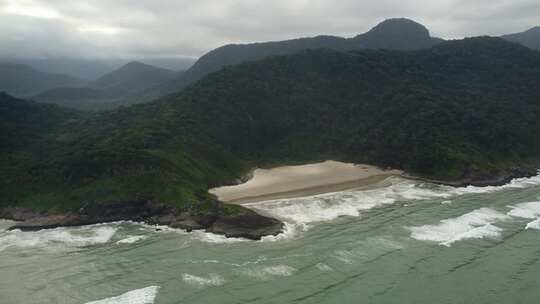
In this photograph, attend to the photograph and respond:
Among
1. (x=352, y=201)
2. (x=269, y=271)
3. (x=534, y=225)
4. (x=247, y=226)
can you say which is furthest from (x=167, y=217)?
Result: (x=534, y=225)

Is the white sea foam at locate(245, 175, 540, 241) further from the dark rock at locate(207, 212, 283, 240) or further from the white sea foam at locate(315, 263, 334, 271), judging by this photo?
the white sea foam at locate(315, 263, 334, 271)

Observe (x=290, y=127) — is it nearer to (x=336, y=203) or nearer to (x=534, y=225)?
(x=336, y=203)

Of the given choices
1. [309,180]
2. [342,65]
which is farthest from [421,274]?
[342,65]

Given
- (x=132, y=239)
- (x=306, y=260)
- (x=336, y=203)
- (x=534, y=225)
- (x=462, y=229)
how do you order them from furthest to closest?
(x=336, y=203) < (x=534, y=225) < (x=462, y=229) < (x=132, y=239) < (x=306, y=260)

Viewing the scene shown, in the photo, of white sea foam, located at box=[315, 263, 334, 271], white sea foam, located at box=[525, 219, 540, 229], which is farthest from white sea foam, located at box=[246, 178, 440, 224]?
white sea foam, located at box=[525, 219, 540, 229]

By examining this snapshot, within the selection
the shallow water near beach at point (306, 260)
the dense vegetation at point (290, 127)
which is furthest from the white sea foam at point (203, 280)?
the dense vegetation at point (290, 127)

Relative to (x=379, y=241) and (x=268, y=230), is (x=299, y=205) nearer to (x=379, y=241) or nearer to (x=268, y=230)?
(x=268, y=230)

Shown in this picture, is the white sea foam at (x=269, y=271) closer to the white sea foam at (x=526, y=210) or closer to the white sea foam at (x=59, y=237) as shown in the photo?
the white sea foam at (x=59, y=237)
